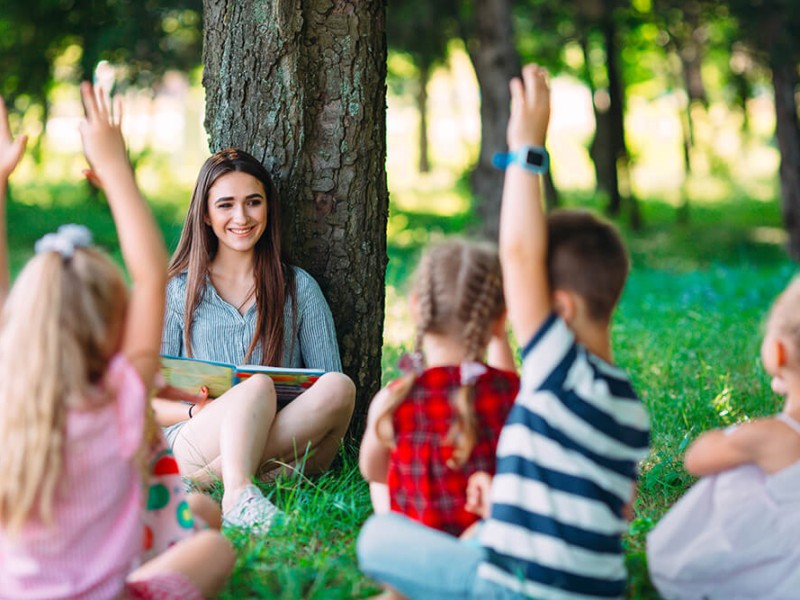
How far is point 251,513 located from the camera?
3213mm

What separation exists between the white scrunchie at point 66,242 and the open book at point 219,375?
1288 mm

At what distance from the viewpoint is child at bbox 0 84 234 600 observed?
2.15 meters

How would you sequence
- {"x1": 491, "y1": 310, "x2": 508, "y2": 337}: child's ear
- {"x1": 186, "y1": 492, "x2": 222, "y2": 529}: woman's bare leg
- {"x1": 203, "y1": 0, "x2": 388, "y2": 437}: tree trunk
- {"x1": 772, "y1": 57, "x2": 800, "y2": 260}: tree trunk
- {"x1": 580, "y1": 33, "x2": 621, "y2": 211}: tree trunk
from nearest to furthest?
{"x1": 491, "y1": 310, "x2": 508, "y2": 337}: child's ear < {"x1": 186, "y1": 492, "x2": 222, "y2": 529}: woman's bare leg < {"x1": 203, "y1": 0, "x2": 388, "y2": 437}: tree trunk < {"x1": 772, "y1": 57, "x2": 800, "y2": 260}: tree trunk < {"x1": 580, "y1": 33, "x2": 621, "y2": 211}: tree trunk

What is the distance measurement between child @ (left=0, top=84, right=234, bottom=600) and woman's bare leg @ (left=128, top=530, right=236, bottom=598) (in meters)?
0.04

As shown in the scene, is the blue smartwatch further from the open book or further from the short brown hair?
the open book

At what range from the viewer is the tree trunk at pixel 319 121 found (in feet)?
13.0

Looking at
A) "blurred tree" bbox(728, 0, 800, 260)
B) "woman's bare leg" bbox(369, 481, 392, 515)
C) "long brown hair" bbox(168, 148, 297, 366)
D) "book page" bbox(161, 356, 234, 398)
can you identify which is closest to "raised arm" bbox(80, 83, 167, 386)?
"woman's bare leg" bbox(369, 481, 392, 515)

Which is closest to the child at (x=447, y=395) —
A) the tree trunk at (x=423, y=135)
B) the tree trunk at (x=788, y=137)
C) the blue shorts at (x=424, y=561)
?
the blue shorts at (x=424, y=561)

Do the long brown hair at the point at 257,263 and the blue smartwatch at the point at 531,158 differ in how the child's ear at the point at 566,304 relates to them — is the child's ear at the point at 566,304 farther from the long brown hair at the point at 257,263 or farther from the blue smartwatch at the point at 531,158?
the long brown hair at the point at 257,263

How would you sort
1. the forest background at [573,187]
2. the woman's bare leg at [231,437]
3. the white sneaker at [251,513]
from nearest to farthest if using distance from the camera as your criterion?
the white sneaker at [251,513] < the woman's bare leg at [231,437] < the forest background at [573,187]

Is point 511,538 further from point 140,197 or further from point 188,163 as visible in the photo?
point 188,163

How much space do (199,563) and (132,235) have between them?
830 millimetres

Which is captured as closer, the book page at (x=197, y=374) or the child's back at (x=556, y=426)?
the child's back at (x=556, y=426)

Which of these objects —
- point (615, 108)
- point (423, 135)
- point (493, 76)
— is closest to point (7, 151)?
point (493, 76)
